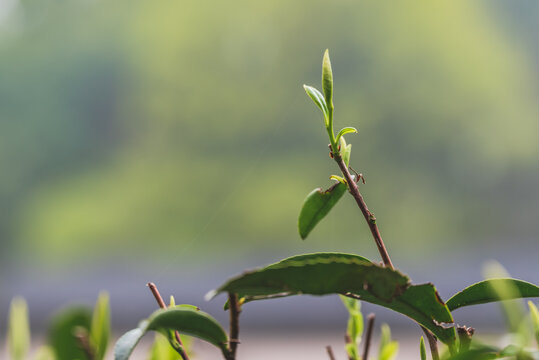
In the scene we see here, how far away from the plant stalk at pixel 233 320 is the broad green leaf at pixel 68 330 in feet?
0.18

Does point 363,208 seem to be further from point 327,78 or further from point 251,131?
point 251,131

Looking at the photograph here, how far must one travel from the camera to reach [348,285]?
163mm

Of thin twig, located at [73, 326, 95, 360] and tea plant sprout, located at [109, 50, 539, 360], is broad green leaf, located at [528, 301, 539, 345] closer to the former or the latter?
tea plant sprout, located at [109, 50, 539, 360]

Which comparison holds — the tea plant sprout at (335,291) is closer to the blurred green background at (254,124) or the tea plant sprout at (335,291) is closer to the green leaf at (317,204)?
the green leaf at (317,204)

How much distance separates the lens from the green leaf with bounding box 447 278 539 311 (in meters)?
0.19

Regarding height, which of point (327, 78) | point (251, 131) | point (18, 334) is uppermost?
point (251, 131)

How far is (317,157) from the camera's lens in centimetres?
705

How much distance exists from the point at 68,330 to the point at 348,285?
0.33 feet

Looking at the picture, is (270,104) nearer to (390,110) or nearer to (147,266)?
(390,110)

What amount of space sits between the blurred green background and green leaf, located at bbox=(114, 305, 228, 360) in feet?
21.3

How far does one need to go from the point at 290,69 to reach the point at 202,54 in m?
1.17

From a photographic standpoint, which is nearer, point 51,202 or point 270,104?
point 270,104

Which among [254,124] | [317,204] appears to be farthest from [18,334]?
[254,124]

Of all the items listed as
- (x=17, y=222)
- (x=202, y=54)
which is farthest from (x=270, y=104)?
(x=17, y=222)
